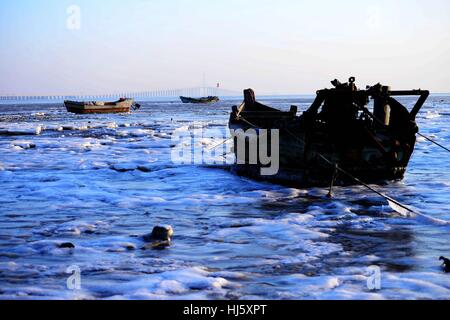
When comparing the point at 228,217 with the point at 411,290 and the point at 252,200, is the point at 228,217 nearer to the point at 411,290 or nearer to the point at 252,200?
the point at 252,200

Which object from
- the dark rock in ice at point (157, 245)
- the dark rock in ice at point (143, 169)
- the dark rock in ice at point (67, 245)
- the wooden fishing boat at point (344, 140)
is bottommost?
the dark rock in ice at point (143, 169)

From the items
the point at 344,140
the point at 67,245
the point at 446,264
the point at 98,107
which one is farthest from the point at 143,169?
the point at 98,107

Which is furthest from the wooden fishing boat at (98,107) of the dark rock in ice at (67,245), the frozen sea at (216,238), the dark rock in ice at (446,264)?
the dark rock in ice at (446,264)

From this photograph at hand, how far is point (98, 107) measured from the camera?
59.3 meters

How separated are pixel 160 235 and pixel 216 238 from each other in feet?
2.67

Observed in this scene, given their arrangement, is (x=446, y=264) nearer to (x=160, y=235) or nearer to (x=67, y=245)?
(x=160, y=235)

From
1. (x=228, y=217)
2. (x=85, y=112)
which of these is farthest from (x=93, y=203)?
(x=85, y=112)

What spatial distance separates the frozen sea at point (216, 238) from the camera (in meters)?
5.64

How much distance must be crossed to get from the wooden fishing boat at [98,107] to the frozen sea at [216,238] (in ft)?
148

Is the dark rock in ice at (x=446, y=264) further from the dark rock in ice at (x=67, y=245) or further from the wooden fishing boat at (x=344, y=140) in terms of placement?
the wooden fishing boat at (x=344, y=140)

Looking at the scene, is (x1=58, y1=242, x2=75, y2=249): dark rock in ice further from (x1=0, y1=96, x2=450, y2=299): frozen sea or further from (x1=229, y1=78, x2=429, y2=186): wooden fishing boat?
(x1=229, y1=78, x2=429, y2=186): wooden fishing boat

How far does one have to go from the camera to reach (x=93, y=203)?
34.6 ft

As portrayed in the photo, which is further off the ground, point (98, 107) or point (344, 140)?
point (98, 107)

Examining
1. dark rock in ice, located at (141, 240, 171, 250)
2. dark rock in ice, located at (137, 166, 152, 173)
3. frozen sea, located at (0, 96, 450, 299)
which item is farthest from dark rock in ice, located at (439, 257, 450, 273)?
dark rock in ice, located at (137, 166, 152, 173)
